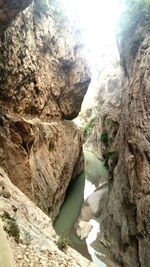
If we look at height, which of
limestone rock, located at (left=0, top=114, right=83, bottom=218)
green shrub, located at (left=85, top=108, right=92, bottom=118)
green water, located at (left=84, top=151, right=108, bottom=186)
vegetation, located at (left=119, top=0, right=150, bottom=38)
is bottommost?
green water, located at (left=84, top=151, right=108, bottom=186)

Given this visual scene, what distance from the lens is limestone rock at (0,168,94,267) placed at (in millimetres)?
9102

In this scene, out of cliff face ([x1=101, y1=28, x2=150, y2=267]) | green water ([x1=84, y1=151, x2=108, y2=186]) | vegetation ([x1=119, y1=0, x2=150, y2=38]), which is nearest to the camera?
cliff face ([x1=101, y1=28, x2=150, y2=267])

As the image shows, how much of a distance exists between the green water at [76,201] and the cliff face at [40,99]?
1.15 meters

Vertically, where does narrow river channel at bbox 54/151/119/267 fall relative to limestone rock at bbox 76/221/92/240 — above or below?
below

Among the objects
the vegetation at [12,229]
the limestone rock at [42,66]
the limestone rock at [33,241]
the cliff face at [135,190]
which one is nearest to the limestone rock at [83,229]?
the cliff face at [135,190]

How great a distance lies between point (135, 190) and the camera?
1692 centimetres

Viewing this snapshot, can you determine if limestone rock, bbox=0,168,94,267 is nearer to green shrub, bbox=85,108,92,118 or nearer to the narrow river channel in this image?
the narrow river channel

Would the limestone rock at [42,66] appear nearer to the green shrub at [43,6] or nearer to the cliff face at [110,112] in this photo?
the green shrub at [43,6]

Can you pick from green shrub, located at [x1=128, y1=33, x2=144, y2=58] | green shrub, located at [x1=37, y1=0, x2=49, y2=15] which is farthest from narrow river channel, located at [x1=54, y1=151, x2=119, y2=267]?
green shrub, located at [x1=37, y1=0, x2=49, y2=15]

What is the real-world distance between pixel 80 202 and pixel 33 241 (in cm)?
1946

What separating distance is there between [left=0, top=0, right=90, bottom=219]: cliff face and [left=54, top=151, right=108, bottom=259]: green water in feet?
3.79

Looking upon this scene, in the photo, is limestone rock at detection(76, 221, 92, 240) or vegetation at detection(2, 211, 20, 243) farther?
limestone rock at detection(76, 221, 92, 240)

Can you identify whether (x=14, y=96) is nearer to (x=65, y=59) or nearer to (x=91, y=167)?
(x=65, y=59)

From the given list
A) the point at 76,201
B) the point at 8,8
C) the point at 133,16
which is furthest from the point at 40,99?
the point at 76,201
